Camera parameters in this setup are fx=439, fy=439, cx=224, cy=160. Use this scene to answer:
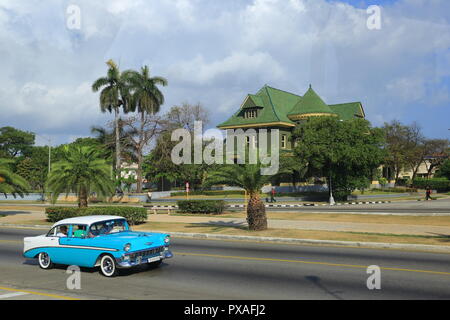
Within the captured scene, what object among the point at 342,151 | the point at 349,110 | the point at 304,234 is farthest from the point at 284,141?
the point at 304,234

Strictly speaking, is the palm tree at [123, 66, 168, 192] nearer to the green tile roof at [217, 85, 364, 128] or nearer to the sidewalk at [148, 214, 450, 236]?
the green tile roof at [217, 85, 364, 128]

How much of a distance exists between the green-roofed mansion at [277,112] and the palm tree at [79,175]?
112 ft

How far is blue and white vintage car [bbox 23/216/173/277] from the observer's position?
10.8 metres

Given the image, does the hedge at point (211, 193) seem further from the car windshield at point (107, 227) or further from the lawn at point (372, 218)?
the car windshield at point (107, 227)

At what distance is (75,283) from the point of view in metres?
10.3

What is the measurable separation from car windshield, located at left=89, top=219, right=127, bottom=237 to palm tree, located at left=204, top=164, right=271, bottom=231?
26.0ft

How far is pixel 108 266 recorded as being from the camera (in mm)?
11039

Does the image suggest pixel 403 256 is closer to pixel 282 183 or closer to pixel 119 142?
pixel 282 183

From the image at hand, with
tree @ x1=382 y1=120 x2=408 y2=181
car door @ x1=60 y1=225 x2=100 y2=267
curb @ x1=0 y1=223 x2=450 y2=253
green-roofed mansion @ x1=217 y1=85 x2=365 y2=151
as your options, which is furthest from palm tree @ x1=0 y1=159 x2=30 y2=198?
tree @ x1=382 y1=120 x2=408 y2=181

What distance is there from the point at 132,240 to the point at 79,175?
16.4 m

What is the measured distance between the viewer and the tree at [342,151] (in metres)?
42.6

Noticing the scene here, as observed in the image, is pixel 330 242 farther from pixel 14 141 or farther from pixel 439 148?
pixel 14 141

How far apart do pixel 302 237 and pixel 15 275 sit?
35.0 feet
